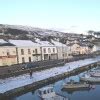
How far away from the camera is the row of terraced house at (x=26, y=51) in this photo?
2608 inches

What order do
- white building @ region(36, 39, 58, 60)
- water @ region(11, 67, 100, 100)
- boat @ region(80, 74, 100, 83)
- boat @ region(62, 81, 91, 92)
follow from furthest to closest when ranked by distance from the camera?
1. white building @ region(36, 39, 58, 60)
2. boat @ region(80, 74, 100, 83)
3. boat @ region(62, 81, 91, 92)
4. water @ region(11, 67, 100, 100)

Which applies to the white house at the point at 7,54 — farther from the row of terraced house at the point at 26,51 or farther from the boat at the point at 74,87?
the boat at the point at 74,87

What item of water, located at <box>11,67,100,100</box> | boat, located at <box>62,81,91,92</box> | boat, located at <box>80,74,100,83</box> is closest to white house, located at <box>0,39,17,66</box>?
boat, located at <box>80,74,100,83</box>

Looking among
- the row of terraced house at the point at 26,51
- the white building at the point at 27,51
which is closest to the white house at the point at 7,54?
the row of terraced house at the point at 26,51

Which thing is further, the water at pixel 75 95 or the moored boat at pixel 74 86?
the moored boat at pixel 74 86

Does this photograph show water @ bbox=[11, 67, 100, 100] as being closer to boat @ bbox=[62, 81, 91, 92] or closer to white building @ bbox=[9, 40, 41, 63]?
boat @ bbox=[62, 81, 91, 92]

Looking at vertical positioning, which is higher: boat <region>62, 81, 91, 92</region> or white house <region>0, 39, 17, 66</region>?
white house <region>0, 39, 17, 66</region>

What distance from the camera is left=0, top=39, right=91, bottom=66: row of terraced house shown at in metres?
66.2

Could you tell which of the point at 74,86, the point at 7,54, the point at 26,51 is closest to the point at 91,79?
the point at 74,86

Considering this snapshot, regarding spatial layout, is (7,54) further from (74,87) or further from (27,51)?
(74,87)

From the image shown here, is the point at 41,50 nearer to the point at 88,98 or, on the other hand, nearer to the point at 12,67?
the point at 12,67

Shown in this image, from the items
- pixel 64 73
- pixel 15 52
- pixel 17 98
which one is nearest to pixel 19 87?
pixel 17 98

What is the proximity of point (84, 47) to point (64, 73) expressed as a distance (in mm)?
64470

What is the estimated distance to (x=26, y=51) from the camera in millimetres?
72812
